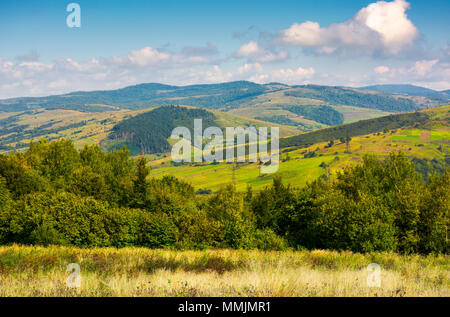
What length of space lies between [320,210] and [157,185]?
99.6 feet

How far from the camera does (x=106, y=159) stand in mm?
67750

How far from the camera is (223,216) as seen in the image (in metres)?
49.0

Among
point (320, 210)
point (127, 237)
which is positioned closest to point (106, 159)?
point (127, 237)

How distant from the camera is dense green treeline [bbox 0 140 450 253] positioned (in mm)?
36531

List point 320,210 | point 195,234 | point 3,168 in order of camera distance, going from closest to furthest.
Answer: point 195,234
point 320,210
point 3,168

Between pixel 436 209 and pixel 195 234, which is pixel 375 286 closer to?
pixel 195 234

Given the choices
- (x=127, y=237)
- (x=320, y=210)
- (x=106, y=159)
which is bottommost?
(x=127, y=237)

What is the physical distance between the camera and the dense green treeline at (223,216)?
120ft
